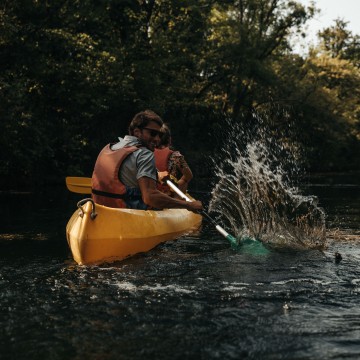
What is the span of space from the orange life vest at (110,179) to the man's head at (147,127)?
0.78ft

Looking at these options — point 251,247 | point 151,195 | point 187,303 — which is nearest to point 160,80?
point 251,247

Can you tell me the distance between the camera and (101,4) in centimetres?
1848

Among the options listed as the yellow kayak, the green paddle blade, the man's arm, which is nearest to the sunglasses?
the man's arm

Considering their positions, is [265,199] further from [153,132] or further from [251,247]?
[153,132]

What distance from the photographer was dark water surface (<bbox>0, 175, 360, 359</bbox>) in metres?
2.91

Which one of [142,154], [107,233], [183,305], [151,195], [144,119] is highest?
[144,119]

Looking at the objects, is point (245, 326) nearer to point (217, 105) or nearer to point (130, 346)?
point (130, 346)

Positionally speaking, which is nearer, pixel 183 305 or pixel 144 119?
pixel 183 305

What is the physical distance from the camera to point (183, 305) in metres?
3.66

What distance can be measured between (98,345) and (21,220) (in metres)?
6.49

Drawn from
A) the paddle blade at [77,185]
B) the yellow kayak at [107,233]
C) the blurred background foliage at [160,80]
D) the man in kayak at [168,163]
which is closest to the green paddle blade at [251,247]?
the yellow kayak at [107,233]

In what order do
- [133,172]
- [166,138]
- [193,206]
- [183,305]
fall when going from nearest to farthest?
[183,305]
[133,172]
[193,206]
[166,138]

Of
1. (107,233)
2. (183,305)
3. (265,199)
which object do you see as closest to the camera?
(183,305)

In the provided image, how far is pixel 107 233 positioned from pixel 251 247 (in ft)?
5.30
